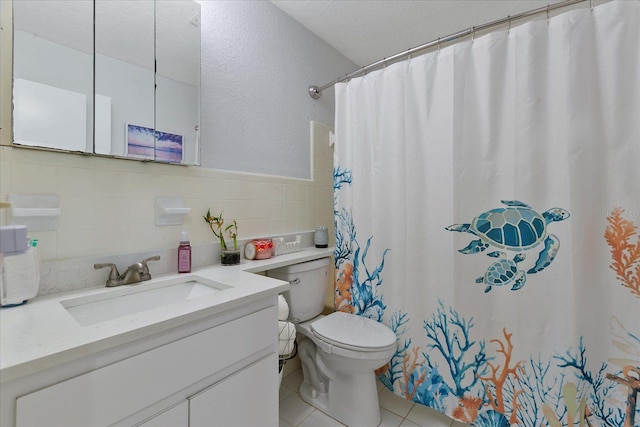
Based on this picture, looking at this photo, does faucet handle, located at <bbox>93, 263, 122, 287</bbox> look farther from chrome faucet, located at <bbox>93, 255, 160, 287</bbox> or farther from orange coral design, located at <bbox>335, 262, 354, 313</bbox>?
orange coral design, located at <bbox>335, 262, 354, 313</bbox>

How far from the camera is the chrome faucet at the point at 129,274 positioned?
995mm

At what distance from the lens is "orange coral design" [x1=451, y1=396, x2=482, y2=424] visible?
127 centimetres

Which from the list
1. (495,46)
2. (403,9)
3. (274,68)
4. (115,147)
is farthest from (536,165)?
(115,147)

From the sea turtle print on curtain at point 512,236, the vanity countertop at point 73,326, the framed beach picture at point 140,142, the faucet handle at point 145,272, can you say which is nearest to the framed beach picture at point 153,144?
the framed beach picture at point 140,142

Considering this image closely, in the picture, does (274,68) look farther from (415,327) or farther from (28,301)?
(415,327)

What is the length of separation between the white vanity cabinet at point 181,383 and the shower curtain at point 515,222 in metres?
0.81

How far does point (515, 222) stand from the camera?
117 centimetres

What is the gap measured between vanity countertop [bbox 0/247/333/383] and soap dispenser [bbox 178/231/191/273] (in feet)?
0.47

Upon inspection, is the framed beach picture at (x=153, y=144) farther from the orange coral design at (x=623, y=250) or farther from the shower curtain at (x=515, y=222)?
the orange coral design at (x=623, y=250)

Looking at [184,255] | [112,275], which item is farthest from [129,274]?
[184,255]

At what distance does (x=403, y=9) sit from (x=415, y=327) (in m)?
1.90

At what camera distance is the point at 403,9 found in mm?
1708

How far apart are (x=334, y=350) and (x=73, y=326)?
3.33ft

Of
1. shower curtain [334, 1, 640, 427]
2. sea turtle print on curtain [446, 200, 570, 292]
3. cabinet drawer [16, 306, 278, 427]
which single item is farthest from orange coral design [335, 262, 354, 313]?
cabinet drawer [16, 306, 278, 427]
